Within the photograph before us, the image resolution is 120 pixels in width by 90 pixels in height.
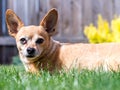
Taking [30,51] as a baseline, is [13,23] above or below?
above

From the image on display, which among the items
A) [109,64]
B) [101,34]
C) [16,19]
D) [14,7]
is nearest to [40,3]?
[14,7]

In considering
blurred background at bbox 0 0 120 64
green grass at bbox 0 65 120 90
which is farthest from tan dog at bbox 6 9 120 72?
blurred background at bbox 0 0 120 64

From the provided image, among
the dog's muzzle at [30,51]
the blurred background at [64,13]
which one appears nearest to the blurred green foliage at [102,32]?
the blurred background at [64,13]

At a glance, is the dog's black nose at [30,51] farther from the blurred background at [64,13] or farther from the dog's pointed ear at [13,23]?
the blurred background at [64,13]

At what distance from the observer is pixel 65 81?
13.8 ft

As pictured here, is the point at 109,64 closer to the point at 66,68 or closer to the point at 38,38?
the point at 66,68

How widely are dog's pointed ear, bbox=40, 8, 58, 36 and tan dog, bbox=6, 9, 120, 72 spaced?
0.01 meters

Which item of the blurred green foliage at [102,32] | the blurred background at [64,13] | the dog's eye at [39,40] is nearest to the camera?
the dog's eye at [39,40]

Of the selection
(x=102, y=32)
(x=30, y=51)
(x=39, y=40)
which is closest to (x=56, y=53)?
(x=39, y=40)

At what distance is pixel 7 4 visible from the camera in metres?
10.2

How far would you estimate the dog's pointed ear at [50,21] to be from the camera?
5.78 m

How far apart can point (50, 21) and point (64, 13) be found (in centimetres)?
442

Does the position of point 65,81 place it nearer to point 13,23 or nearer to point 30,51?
point 30,51

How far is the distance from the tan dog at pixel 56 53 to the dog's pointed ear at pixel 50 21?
0.01 metres
